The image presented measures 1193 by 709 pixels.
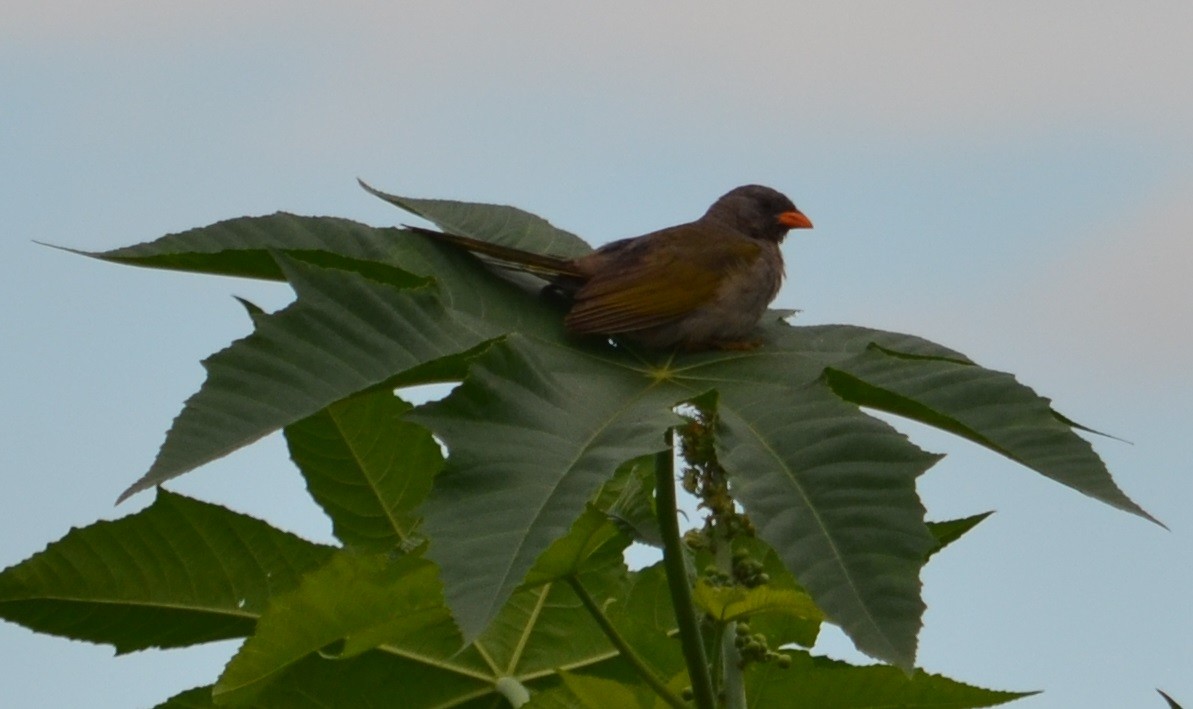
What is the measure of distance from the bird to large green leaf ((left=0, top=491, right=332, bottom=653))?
57 centimetres

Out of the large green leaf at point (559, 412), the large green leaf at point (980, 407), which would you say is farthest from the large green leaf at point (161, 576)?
the large green leaf at point (980, 407)

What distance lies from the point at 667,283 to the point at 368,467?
2.78ft

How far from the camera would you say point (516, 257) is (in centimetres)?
277

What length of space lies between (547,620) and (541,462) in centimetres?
90

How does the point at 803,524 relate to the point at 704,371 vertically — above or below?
below

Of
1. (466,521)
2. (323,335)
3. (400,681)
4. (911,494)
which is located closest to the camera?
(466,521)

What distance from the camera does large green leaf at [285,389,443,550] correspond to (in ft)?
8.47

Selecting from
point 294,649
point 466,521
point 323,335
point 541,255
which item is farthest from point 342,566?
point 541,255

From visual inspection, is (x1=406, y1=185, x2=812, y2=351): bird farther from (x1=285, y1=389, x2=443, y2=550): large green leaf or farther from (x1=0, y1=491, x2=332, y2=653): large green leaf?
(x1=0, y1=491, x2=332, y2=653): large green leaf

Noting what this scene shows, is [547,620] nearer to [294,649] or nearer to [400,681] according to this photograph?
[400,681]

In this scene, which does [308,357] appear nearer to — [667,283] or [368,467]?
[368,467]

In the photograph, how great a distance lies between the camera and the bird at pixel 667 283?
2637 millimetres

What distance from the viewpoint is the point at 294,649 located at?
2.23 m

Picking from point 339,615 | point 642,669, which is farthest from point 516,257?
point 642,669
